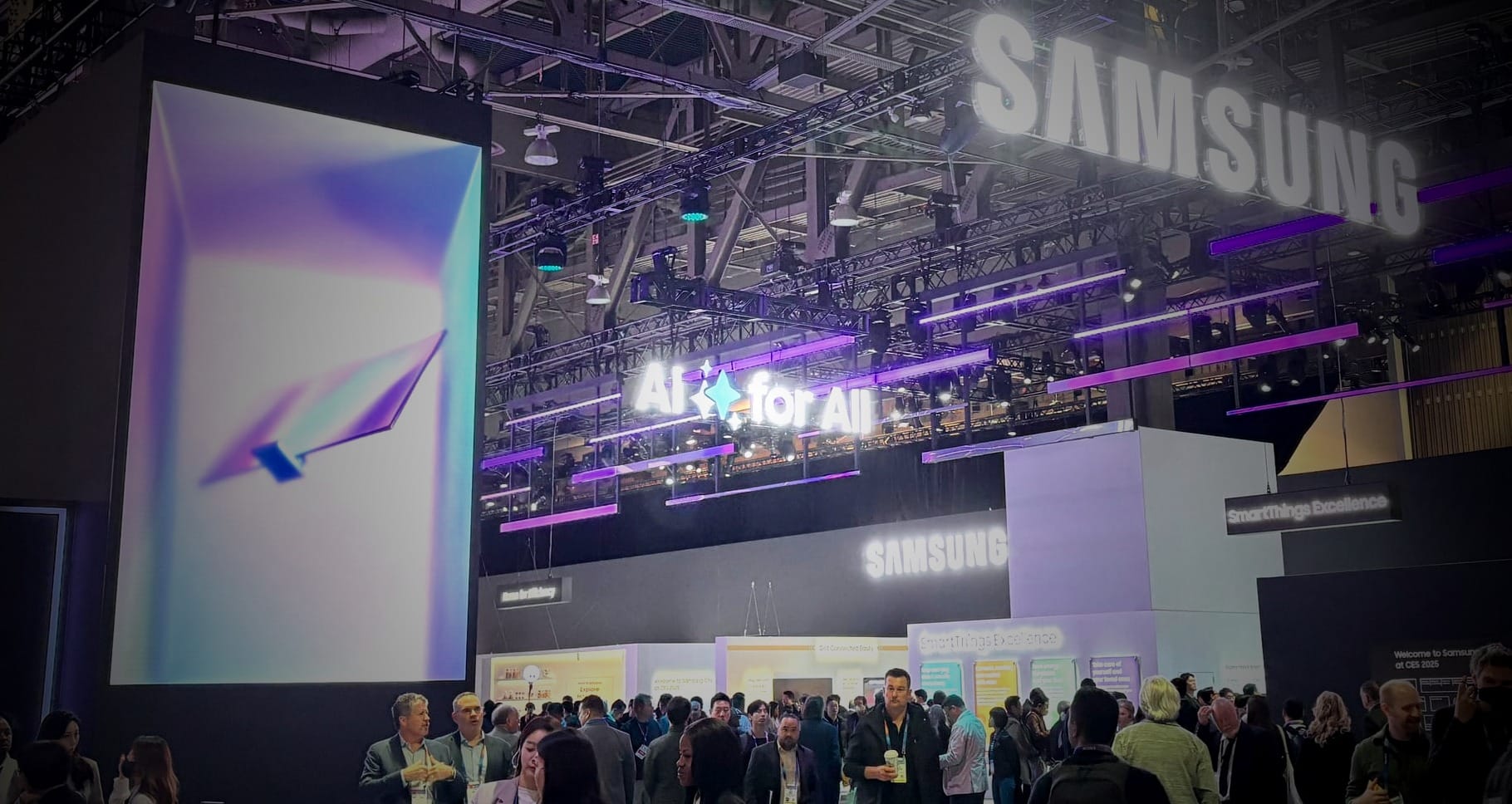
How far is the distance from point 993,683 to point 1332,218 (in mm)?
6479

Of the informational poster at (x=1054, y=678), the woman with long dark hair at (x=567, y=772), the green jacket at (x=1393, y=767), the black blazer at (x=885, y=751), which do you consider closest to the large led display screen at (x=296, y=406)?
the black blazer at (x=885, y=751)

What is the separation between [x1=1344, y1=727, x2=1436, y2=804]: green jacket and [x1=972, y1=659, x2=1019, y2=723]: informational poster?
9522mm

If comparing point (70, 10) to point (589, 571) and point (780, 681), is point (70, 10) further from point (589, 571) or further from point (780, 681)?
point (589, 571)

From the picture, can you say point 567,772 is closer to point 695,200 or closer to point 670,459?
point 695,200

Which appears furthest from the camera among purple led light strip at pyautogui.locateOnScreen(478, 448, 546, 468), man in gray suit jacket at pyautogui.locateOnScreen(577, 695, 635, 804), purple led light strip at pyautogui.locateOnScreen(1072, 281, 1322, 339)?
purple led light strip at pyautogui.locateOnScreen(478, 448, 546, 468)

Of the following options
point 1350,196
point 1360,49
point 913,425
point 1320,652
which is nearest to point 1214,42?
point 1360,49

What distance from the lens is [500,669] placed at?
22.3m

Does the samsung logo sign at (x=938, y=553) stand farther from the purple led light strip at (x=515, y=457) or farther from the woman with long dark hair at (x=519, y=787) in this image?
the woman with long dark hair at (x=519, y=787)

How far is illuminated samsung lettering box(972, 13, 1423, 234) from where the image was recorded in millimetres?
7141

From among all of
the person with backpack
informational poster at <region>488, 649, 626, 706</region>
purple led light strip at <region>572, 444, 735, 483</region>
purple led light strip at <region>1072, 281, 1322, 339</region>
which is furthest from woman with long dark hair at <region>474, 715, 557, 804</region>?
informational poster at <region>488, 649, 626, 706</region>

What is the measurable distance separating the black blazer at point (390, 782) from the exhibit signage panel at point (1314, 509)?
9.29m

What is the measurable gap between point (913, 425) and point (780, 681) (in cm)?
820

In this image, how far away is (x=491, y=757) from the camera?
229 inches

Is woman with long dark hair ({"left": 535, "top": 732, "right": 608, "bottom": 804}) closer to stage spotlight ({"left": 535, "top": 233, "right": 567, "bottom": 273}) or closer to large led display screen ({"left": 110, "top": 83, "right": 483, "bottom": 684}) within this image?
large led display screen ({"left": 110, "top": 83, "right": 483, "bottom": 684})
